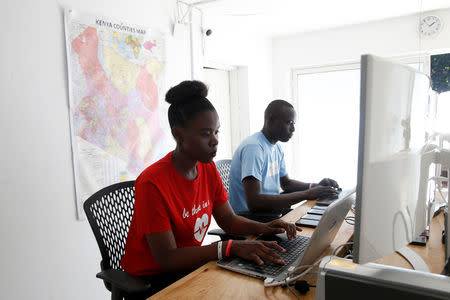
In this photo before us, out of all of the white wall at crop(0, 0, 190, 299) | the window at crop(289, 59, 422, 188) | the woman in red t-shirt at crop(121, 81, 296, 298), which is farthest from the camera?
the window at crop(289, 59, 422, 188)

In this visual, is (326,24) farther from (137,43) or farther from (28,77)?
(28,77)

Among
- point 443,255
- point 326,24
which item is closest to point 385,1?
point 326,24

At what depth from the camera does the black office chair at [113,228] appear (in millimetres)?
1096

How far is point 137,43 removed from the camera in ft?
7.63

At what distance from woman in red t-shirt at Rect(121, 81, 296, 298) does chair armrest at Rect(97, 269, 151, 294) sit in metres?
0.11

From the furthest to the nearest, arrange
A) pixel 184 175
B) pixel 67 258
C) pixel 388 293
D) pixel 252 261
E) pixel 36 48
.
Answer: pixel 67 258 → pixel 36 48 → pixel 184 175 → pixel 252 261 → pixel 388 293

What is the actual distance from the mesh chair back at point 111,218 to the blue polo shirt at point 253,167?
0.74 meters

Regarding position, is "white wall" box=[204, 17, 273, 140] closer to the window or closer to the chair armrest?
the window

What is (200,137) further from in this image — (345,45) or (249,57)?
(345,45)

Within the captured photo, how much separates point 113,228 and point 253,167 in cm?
88

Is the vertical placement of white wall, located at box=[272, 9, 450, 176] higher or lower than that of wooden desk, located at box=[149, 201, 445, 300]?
higher

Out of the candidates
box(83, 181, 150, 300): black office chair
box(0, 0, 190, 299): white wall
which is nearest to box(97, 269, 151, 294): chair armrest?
box(83, 181, 150, 300): black office chair

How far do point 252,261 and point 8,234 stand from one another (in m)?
1.24

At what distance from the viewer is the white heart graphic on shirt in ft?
4.53
